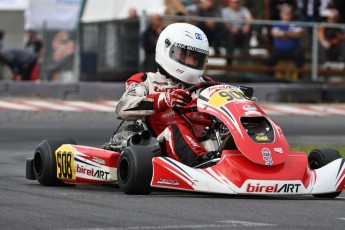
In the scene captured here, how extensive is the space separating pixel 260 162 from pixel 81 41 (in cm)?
1190

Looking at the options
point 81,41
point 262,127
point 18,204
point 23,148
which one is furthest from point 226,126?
point 81,41

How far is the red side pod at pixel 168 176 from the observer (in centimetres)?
834

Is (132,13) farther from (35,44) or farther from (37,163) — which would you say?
(37,163)

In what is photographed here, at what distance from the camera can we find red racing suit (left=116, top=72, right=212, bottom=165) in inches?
343

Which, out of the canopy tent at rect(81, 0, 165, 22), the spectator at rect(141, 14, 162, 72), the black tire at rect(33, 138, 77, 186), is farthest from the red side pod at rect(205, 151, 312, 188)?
the canopy tent at rect(81, 0, 165, 22)

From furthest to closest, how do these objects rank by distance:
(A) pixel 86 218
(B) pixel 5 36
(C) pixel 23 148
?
(B) pixel 5 36
(C) pixel 23 148
(A) pixel 86 218

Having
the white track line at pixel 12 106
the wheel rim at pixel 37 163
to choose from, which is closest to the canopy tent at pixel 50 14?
the white track line at pixel 12 106

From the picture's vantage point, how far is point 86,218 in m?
6.76

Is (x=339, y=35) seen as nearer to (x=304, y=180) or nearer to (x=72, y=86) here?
(x=72, y=86)

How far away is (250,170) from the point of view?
26.9 ft

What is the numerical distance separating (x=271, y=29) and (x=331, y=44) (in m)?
1.05

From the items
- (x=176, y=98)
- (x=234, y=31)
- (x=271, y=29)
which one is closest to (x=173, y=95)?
(x=176, y=98)

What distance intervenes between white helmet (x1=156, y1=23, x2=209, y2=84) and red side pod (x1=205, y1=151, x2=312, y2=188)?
4.34 ft

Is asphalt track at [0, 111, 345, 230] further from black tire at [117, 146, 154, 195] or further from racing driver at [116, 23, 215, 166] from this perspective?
racing driver at [116, 23, 215, 166]
